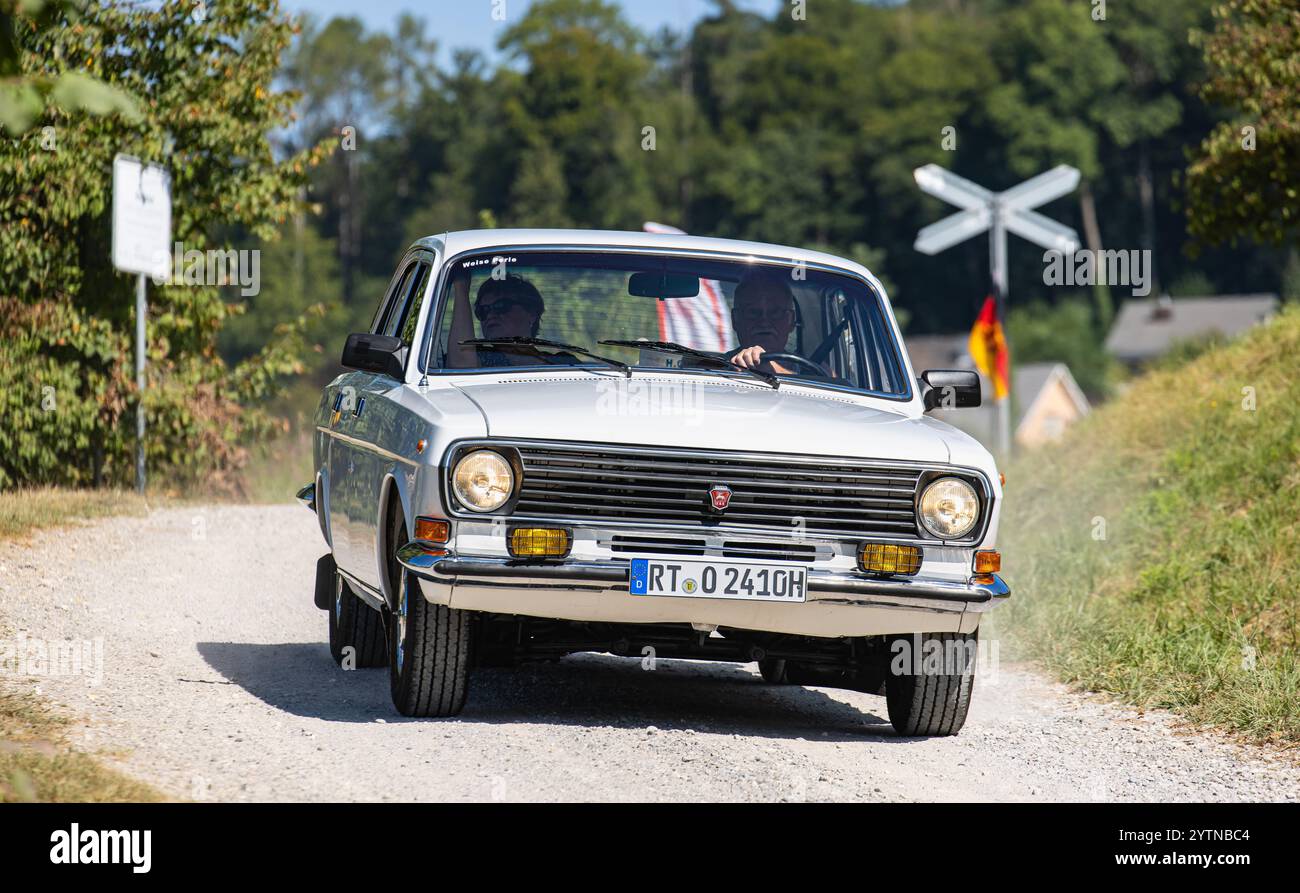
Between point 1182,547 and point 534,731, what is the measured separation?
632 cm

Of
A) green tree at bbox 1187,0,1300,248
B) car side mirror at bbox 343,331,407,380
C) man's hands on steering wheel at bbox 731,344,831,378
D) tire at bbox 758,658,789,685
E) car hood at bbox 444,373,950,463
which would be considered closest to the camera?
car hood at bbox 444,373,950,463

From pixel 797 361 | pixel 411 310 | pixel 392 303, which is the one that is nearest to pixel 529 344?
pixel 411 310

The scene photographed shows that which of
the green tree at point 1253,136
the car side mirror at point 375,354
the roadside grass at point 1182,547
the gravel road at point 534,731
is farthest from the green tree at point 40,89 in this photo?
the green tree at point 1253,136

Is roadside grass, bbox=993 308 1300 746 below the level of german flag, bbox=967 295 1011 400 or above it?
below

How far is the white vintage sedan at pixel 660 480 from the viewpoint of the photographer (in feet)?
21.4

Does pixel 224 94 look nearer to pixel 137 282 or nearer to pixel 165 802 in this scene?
pixel 137 282

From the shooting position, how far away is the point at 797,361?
7934 mm

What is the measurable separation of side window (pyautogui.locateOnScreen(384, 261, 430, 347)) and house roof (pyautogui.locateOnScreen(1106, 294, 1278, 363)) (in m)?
85.9

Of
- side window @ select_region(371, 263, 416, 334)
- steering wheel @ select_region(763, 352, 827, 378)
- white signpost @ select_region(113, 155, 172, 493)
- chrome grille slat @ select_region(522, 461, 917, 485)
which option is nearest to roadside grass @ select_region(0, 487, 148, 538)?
white signpost @ select_region(113, 155, 172, 493)

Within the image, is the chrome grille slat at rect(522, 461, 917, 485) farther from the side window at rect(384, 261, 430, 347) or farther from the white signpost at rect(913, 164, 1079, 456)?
the white signpost at rect(913, 164, 1079, 456)

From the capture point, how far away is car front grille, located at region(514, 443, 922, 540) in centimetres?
654

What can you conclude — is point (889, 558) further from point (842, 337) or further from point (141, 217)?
point (141, 217)

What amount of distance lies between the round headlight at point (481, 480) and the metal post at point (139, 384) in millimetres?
10008

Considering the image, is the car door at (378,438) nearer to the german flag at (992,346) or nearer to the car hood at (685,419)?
the car hood at (685,419)
